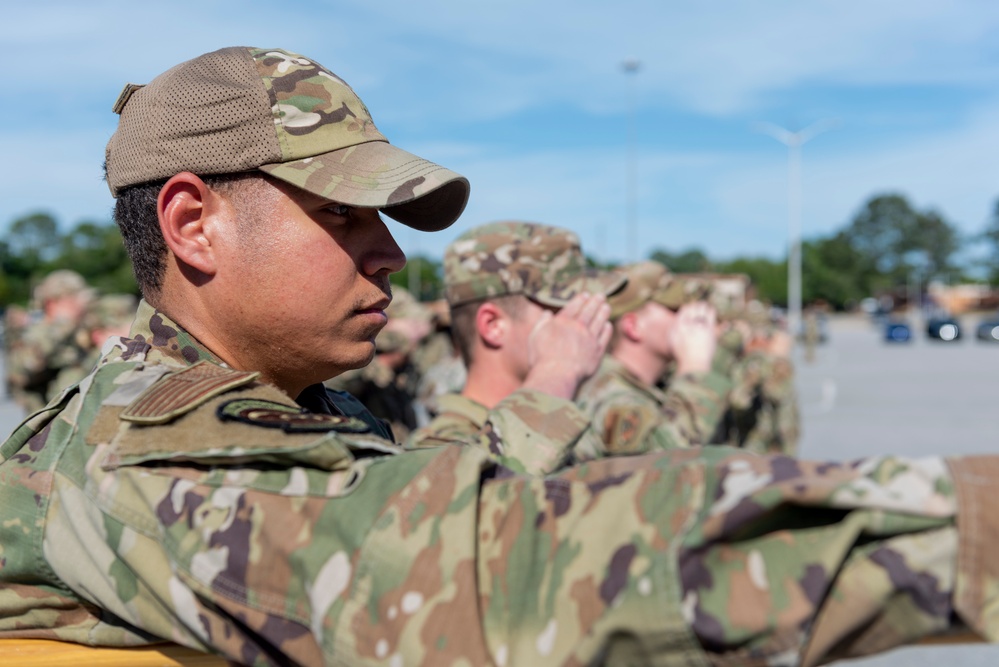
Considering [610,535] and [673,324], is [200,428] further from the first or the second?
[673,324]

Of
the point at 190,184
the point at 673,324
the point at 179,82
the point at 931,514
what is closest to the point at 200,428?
the point at 190,184

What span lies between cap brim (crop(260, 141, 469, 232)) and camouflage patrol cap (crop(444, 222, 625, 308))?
67.0 inches

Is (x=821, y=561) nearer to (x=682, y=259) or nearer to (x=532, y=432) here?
(x=532, y=432)

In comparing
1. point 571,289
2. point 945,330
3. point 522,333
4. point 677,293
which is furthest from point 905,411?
point 945,330

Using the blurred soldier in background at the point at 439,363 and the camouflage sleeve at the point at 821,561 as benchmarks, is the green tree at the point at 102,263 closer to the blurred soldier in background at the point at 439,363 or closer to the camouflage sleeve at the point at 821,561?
the blurred soldier in background at the point at 439,363

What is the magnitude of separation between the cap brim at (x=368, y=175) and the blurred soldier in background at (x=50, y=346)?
814cm

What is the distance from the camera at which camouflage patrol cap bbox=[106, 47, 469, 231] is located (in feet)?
5.24

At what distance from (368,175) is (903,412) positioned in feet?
56.0

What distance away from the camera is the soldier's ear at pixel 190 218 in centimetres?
163

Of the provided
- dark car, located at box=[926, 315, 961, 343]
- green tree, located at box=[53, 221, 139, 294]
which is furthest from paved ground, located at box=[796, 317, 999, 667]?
green tree, located at box=[53, 221, 139, 294]

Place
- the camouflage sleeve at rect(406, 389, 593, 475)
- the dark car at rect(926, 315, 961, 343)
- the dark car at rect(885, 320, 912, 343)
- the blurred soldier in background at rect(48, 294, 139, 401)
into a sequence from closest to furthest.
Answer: the camouflage sleeve at rect(406, 389, 593, 475) → the blurred soldier in background at rect(48, 294, 139, 401) → the dark car at rect(885, 320, 912, 343) → the dark car at rect(926, 315, 961, 343)

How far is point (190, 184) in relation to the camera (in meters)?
1.62

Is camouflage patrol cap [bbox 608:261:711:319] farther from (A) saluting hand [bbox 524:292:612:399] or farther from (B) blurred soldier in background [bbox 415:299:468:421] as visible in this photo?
(A) saluting hand [bbox 524:292:612:399]

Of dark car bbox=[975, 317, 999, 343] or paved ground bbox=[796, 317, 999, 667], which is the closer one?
paved ground bbox=[796, 317, 999, 667]
